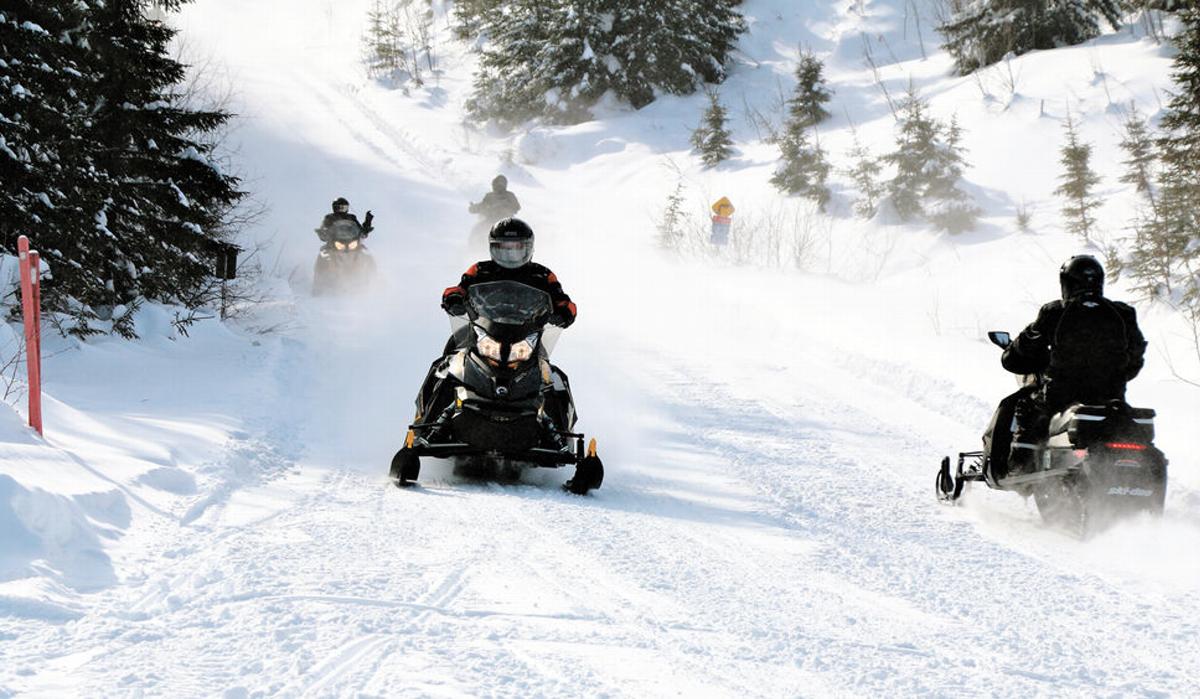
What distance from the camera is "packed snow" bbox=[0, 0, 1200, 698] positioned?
3824 mm

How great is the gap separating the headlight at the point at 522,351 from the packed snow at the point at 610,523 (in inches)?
36.7

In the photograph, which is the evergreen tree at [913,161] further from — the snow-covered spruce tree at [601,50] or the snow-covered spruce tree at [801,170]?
the snow-covered spruce tree at [601,50]

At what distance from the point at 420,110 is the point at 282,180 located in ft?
51.6

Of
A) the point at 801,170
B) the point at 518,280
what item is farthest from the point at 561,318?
the point at 801,170

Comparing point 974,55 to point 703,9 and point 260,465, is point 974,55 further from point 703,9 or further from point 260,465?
point 260,465

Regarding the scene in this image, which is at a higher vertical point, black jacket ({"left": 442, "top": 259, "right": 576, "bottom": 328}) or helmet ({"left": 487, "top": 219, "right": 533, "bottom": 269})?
helmet ({"left": 487, "top": 219, "right": 533, "bottom": 269})

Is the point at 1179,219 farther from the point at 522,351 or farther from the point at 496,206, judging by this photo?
the point at 522,351

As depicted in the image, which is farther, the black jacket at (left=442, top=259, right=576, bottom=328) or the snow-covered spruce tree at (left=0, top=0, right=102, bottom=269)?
the snow-covered spruce tree at (left=0, top=0, right=102, bottom=269)

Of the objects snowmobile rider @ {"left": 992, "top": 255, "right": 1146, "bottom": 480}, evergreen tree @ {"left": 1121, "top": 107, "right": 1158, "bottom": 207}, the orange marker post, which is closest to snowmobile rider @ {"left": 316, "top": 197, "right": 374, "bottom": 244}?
the orange marker post

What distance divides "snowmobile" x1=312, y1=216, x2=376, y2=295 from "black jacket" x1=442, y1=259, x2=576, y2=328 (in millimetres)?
10438

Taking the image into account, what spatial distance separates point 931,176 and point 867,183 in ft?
6.87

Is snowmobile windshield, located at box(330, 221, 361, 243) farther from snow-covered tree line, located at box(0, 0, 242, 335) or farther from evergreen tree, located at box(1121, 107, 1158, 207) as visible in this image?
evergreen tree, located at box(1121, 107, 1158, 207)

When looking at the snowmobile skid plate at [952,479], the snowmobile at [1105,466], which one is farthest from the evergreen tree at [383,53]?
the snowmobile at [1105,466]

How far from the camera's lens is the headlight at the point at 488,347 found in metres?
7.21
